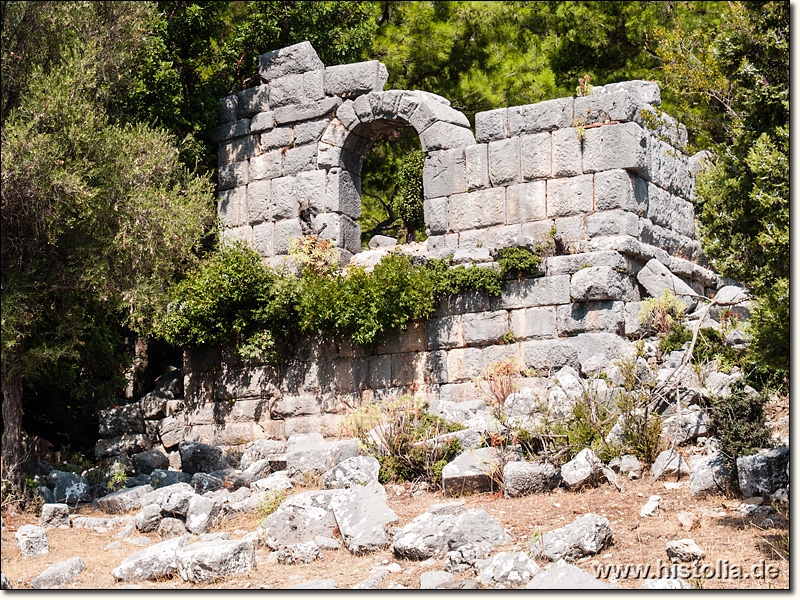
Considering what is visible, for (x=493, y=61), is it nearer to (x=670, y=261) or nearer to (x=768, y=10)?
(x=670, y=261)

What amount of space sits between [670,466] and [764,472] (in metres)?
1.06

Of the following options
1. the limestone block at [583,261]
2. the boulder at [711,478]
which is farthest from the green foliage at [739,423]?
the limestone block at [583,261]

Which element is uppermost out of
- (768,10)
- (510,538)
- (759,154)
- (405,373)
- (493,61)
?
(493,61)

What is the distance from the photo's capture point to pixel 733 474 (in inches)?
305

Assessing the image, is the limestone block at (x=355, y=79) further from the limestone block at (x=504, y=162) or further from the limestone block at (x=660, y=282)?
the limestone block at (x=660, y=282)

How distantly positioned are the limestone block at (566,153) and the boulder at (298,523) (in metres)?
6.14

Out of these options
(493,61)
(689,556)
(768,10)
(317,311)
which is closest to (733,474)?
(689,556)

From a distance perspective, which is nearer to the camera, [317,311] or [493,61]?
[317,311]

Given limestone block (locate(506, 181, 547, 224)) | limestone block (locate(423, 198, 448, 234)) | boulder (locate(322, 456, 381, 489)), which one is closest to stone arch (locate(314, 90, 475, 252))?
limestone block (locate(423, 198, 448, 234))

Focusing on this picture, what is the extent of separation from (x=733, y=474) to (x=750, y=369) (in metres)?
2.84

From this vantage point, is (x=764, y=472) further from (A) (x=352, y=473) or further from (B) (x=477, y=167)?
(B) (x=477, y=167)

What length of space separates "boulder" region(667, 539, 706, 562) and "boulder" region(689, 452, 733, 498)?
1561mm

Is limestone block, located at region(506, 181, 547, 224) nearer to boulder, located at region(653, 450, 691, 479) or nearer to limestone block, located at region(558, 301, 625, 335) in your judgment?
limestone block, located at region(558, 301, 625, 335)

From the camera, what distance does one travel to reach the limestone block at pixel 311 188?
46.2 feet
